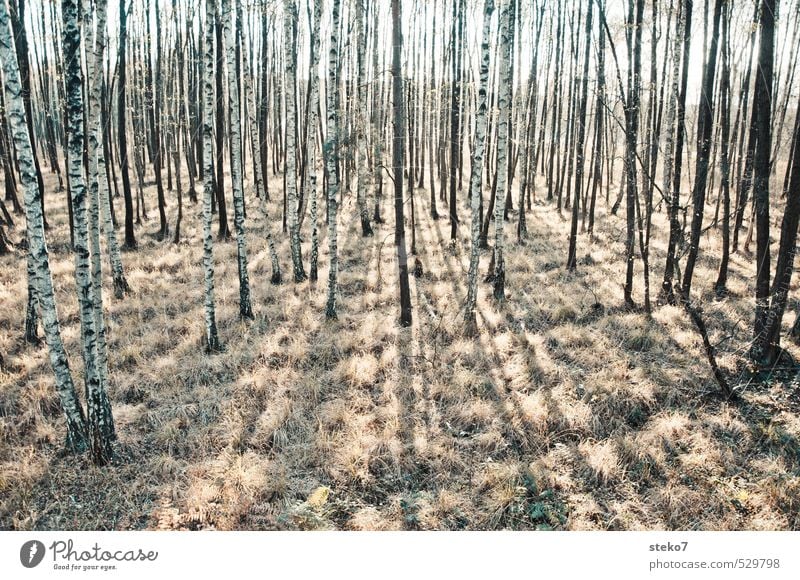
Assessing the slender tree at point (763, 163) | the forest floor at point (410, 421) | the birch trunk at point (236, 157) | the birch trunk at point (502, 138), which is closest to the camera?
the forest floor at point (410, 421)

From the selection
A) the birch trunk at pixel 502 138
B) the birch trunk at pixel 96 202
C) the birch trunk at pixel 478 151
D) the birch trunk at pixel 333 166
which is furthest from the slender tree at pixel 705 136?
the birch trunk at pixel 96 202

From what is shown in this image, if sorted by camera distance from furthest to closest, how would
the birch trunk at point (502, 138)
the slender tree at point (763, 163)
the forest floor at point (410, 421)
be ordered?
1. the birch trunk at point (502, 138)
2. the slender tree at point (763, 163)
3. the forest floor at point (410, 421)

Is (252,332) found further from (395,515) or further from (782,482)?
(782,482)

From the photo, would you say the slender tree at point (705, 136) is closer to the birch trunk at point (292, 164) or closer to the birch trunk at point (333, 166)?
the birch trunk at point (333, 166)

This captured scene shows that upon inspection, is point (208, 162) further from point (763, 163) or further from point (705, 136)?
point (705, 136)

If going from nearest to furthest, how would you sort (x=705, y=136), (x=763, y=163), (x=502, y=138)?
(x=763, y=163) → (x=705, y=136) → (x=502, y=138)

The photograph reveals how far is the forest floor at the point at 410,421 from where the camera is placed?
16.0 feet

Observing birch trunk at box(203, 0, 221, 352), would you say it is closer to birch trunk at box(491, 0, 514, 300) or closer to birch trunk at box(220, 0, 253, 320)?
birch trunk at box(220, 0, 253, 320)

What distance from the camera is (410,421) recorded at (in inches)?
246

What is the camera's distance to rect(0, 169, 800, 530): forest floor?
4.87 meters

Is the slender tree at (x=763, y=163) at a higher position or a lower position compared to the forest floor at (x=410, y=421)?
higher

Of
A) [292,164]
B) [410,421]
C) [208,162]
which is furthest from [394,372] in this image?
[292,164]

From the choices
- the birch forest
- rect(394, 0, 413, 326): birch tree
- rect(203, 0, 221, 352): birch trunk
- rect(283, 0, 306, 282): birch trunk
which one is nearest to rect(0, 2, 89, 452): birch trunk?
the birch forest

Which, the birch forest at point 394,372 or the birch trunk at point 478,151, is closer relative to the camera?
the birch forest at point 394,372
